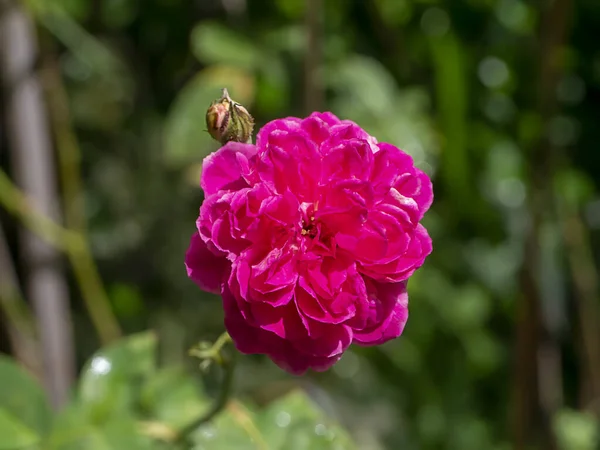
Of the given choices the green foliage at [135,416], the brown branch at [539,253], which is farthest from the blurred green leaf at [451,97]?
the green foliage at [135,416]

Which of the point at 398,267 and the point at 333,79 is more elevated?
the point at 398,267

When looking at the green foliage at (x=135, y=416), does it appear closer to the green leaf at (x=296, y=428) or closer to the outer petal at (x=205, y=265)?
A: the green leaf at (x=296, y=428)

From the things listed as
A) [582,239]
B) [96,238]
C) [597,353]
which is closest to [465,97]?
[582,239]

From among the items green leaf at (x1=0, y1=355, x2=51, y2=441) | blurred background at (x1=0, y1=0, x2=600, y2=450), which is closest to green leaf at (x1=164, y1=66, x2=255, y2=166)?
blurred background at (x1=0, y1=0, x2=600, y2=450)

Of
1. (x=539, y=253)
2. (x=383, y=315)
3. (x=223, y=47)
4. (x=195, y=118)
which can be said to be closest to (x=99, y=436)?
(x=383, y=315)

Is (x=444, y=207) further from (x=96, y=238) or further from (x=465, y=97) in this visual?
(x=96, y=238)

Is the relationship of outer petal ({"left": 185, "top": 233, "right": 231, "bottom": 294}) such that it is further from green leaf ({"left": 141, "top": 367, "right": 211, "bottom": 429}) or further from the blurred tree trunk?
the blurred tree trunk
